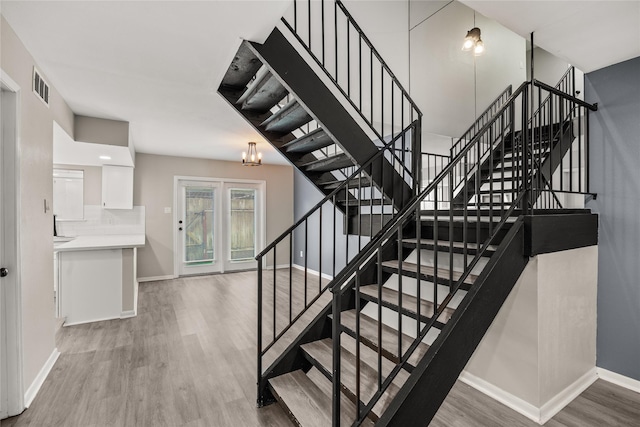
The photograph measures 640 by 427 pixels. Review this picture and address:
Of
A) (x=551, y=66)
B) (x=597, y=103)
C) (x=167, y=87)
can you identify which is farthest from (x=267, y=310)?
(x=551, y=66)

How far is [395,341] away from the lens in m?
1.91

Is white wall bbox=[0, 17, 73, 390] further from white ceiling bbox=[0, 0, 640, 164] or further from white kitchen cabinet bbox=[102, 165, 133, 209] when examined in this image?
white kitchen cabinet bbox=[102, 165, 133, 209]

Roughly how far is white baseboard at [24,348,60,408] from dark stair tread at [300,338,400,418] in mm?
1885

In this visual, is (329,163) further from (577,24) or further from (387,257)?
(577,24)

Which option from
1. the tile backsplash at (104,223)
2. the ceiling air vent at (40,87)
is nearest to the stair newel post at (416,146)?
the ceiling air vent at (40,87)

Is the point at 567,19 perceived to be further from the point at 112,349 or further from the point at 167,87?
the point at 112,349

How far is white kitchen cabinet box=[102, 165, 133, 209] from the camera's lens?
5035 mm

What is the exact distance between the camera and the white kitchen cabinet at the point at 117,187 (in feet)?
16.5

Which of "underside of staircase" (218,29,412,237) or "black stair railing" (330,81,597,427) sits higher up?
"underside of staircase" (218,29,412,237)

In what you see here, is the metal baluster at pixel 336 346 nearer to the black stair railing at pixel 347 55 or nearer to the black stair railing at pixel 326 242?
the black stair railing at pixel 326 242

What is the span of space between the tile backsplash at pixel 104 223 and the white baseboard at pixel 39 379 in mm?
2962

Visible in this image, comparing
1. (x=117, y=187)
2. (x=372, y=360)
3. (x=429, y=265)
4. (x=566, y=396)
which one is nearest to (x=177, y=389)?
(x=372, y=360)

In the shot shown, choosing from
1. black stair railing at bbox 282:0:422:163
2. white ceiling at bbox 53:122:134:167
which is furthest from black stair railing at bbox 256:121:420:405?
white ceiling at bbox 53:122:134:167

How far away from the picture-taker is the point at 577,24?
1904 mm
